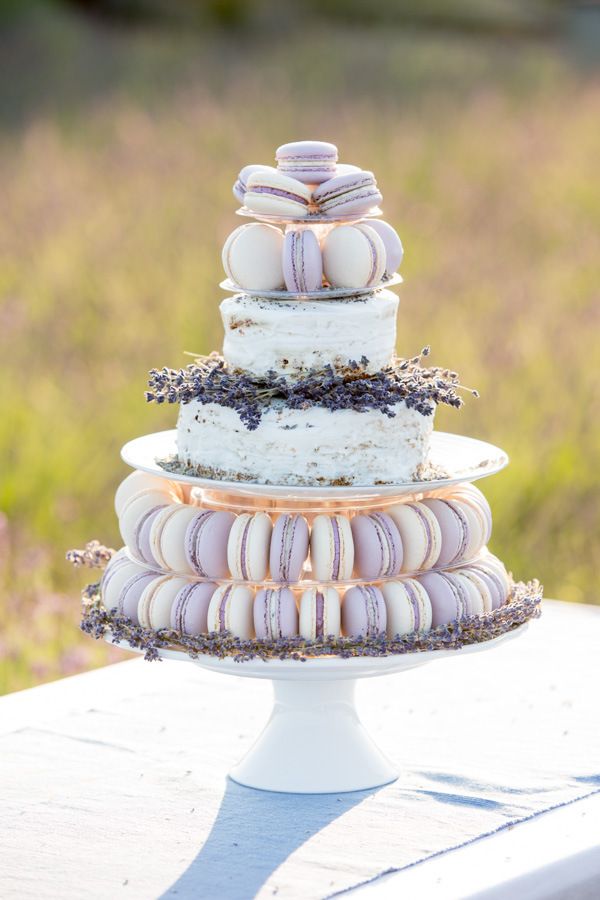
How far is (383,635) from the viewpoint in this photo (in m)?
3.16

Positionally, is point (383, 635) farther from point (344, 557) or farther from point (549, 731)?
point (549, 731)

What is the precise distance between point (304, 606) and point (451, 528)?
370 mm

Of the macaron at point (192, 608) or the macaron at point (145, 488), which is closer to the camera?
the macaron at point (192, 608)

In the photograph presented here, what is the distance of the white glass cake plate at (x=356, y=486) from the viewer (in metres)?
3.12

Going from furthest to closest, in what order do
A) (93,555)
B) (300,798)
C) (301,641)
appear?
(93,555) < (300,798) < (301,641)

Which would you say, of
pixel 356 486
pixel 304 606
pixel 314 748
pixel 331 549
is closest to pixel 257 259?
pixel 356 486

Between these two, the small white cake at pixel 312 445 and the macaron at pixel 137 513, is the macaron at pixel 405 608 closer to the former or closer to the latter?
the small white cake at pixel 312 445

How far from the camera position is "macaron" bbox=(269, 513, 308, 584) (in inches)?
124

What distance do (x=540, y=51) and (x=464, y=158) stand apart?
3224 millimetres

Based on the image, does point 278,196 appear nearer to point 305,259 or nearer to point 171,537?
point 305,259

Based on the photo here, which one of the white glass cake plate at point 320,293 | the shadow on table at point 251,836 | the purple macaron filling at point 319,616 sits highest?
the white glass cake plate at point 320,293

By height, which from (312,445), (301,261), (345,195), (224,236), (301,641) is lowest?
(301,641)

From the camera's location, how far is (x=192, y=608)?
10.5 feet

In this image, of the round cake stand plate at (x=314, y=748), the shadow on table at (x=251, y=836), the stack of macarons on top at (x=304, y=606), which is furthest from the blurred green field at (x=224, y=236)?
the stack of macarons on top at (x=304, y=606)
